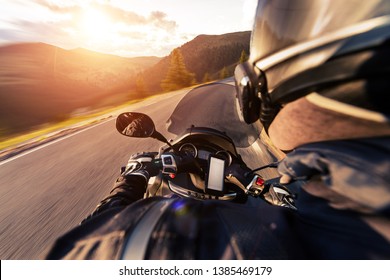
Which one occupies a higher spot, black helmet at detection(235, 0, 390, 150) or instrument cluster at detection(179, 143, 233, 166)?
black helmet at detection(235, 0, 390, 150)

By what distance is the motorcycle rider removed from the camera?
0.62 meters

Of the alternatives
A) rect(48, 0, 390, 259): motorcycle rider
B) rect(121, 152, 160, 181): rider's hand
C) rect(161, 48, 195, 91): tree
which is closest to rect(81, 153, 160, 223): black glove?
rect(121, 152, 160, 181): rider's hand

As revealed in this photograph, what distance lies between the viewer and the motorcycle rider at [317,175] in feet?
2.04

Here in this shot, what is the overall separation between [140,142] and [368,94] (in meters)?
4.62

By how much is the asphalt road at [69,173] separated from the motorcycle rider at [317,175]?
1170 mm

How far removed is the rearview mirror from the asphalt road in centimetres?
68

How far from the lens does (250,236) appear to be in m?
0.71

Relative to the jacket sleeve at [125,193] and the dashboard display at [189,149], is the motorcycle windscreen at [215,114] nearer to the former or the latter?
the dashboard display at [189,149]

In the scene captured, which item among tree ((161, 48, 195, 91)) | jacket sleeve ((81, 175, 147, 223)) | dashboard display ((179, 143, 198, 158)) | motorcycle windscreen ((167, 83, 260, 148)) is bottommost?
tree ((161, 48, 195, 91))

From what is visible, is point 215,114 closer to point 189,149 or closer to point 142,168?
point 189,149

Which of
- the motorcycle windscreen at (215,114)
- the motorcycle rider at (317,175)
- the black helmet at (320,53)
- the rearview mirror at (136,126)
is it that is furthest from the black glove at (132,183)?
the black helmet at (320,53)

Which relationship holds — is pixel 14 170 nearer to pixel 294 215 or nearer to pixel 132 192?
pixel 132 192

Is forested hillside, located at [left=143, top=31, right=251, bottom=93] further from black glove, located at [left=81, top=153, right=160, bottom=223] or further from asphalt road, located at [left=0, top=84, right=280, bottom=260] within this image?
black glove, located at [left=81, top=153, right=160, bottom=223]
